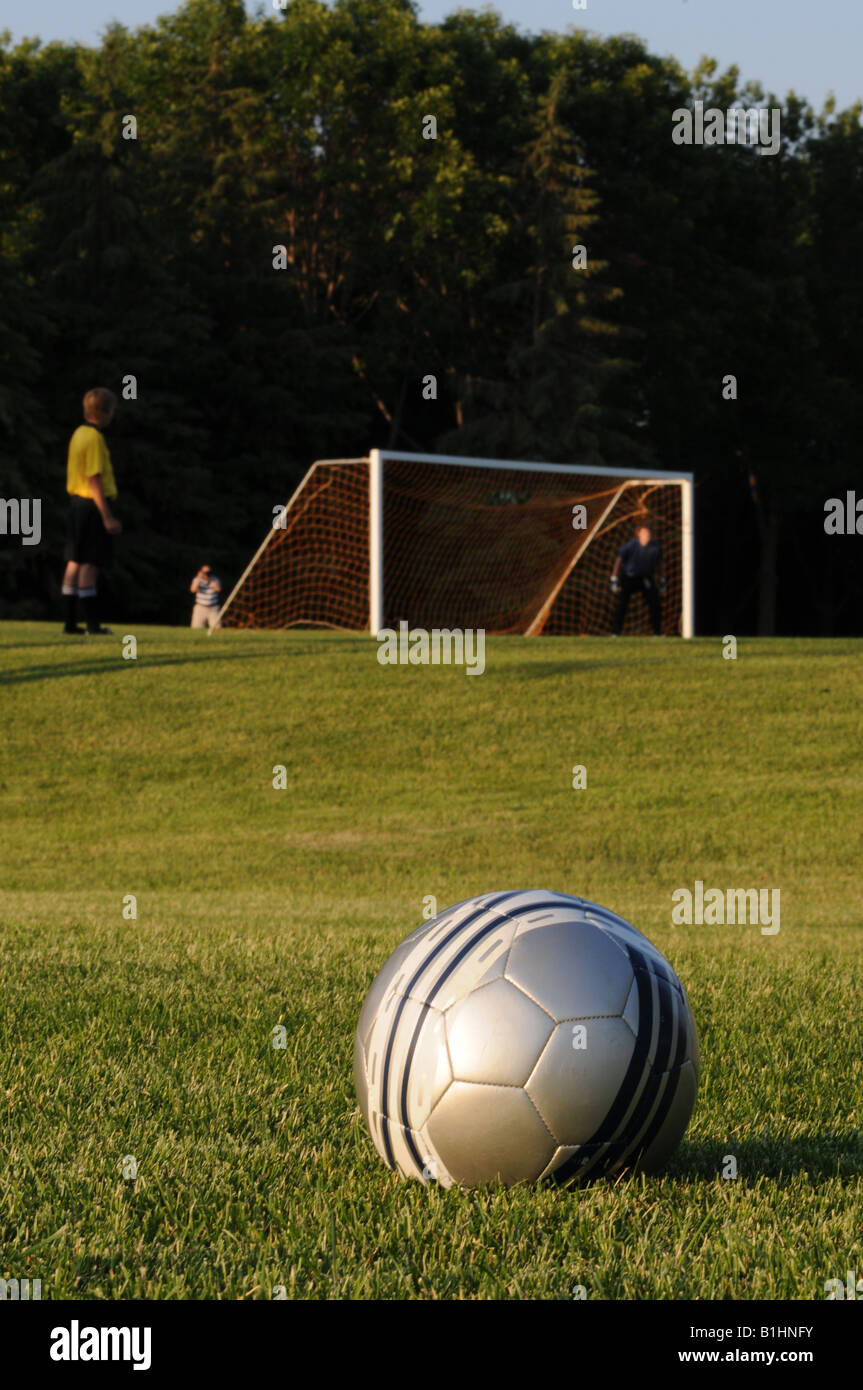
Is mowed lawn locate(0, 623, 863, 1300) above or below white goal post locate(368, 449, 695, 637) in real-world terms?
below

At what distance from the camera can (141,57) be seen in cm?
4672

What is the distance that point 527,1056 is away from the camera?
399 cm

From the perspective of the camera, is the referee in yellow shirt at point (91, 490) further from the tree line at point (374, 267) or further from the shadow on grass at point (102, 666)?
the tree line at point (374, 267)

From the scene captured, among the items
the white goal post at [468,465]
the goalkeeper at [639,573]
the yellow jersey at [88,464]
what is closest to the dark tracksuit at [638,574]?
the goalkeeper at [639,573]

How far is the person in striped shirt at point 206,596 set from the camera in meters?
24.8

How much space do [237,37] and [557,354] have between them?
14.6 metres

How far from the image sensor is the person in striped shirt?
2484cm

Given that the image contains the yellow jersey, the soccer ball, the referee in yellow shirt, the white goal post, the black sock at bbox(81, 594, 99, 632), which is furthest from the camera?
the white goal post

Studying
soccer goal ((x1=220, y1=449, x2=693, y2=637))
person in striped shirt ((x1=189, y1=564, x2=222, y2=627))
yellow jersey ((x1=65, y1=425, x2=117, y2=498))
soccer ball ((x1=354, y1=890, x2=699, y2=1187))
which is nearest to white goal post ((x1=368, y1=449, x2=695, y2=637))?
soccer goal ((x1=220, y1=449, x2=693, y2=637))

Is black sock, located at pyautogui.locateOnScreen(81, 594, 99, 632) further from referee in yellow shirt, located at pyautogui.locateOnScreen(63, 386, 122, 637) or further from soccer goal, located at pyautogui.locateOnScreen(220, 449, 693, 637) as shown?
soccer goal, located at pyautogui.locateOnScreen(220, 449, 693, 637)

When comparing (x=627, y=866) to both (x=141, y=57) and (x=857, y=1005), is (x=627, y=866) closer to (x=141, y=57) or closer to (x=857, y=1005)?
(x=857, y=1005)

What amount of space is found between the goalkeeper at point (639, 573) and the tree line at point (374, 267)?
58.5ft

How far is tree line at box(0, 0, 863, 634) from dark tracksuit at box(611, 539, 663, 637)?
17.8m
